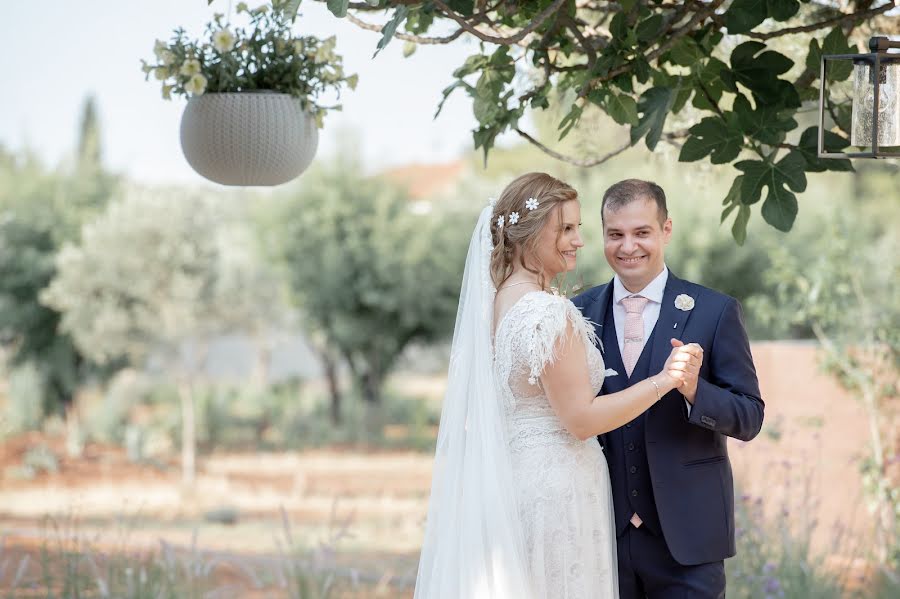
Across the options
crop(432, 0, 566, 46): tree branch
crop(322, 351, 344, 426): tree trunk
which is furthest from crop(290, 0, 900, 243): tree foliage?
crop(322, 351, 344, 426): tree trunk

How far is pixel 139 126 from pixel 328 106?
44869 mm

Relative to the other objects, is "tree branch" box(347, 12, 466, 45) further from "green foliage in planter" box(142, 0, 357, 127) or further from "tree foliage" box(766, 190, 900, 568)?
"tree foliage" box(766, 190, 900, 568)

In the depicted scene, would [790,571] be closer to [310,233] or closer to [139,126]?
[310,233]

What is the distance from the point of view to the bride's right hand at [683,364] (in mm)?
2639

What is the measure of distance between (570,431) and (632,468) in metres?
0.31

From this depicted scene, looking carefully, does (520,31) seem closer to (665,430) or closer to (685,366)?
(685,366)

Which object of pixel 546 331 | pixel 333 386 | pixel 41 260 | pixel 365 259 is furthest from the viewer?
pixel 333 386

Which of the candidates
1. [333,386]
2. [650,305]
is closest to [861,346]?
[650,305]

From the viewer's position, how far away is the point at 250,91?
3.37m

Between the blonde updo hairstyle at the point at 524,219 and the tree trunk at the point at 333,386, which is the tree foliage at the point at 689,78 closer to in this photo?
the blonde updo hairstyle at the point at 524,219

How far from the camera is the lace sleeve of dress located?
2.72m

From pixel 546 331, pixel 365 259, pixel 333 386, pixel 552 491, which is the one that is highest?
pixel 365 259

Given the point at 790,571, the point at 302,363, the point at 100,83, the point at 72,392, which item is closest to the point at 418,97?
the point at 302,363

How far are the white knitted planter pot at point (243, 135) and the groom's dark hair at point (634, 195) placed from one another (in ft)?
3.53
